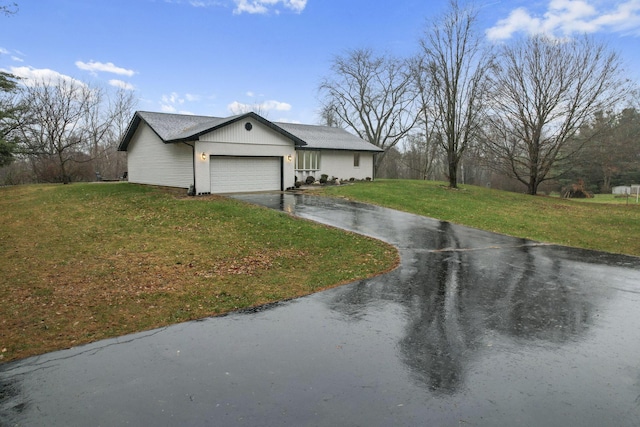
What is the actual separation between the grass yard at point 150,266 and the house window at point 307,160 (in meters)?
11.3

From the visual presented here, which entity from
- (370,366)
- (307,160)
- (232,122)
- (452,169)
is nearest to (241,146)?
(232,122)

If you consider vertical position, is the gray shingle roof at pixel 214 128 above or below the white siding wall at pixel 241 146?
above

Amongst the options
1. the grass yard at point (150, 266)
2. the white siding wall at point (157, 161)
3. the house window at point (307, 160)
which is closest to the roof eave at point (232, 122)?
the white siding wall at point (157, 161)

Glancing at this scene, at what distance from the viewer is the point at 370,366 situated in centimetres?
374

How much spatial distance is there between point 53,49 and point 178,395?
2858 centimetres

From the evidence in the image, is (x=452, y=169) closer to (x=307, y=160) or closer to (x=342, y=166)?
(x=342, y=166)

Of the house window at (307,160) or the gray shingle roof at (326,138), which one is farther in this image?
the gray shingle roof at (326,138)

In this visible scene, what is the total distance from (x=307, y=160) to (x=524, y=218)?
45.2 ft

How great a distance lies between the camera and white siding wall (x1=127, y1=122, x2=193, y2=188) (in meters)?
19.3

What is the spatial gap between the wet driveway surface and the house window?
18.8 metres

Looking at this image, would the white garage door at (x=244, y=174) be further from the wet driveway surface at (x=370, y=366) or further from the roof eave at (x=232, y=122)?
the wet driveway surface at (x=370, y=366)

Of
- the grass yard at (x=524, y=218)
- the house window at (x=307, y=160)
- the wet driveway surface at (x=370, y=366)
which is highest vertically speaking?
the house window at (x=307, y=160)

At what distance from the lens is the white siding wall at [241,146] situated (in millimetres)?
17750

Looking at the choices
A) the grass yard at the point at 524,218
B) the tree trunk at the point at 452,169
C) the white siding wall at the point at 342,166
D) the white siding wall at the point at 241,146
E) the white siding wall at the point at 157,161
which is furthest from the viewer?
the white siding wall at the point at 342,166
